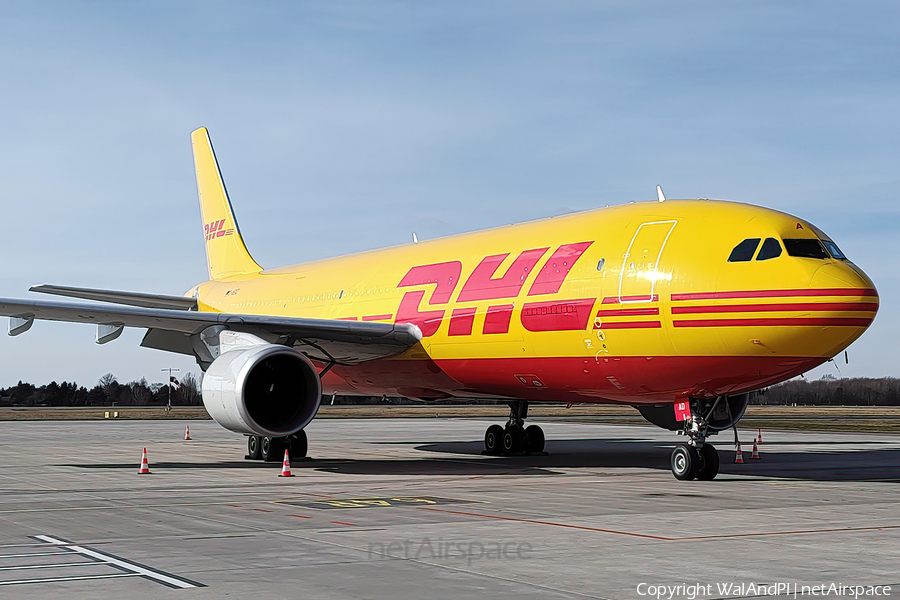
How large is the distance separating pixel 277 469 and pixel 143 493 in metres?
4.43

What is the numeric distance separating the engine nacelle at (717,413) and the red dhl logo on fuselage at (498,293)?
237 centimetres

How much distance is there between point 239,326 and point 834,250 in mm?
9682

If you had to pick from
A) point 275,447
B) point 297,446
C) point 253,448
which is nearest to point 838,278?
point 275,447

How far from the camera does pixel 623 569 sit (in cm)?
755

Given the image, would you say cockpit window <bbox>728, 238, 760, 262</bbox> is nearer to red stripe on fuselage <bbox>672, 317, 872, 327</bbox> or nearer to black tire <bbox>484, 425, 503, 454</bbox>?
red stripe on fuselage <bbox>672, 317, 872, 327</bbox>

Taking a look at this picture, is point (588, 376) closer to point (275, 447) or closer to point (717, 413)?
point (717, 413)

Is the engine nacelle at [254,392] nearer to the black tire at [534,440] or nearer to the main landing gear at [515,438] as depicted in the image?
the main landing gear at [515,438]

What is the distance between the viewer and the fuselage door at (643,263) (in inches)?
549

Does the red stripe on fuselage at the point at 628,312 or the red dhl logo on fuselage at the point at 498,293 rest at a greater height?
the red dhl logo on fuselage at the point at 498,293

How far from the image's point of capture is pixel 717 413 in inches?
588

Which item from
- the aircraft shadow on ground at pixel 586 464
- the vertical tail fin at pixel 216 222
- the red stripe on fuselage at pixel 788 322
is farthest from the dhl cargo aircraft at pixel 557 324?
the vertical tail fin at pixel 216 222

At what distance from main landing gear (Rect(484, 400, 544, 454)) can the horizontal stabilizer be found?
8767 mm

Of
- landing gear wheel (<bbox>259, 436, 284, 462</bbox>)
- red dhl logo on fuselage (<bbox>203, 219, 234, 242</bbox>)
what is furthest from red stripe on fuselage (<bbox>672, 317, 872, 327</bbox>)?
red dhl logo on fuselage (<bbox>203, 219, 234, 242</bbox>)

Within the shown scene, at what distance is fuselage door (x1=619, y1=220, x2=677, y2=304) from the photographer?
13945 millimetres
